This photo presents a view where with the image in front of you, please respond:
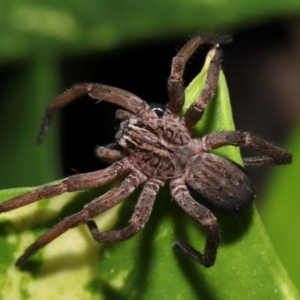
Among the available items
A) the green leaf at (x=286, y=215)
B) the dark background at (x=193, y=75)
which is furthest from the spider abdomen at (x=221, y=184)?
the dark background at (x=193, y=75)

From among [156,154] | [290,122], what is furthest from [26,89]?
[290,122]

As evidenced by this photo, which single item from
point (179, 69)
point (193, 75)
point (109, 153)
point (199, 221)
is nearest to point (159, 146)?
point (109, 153)

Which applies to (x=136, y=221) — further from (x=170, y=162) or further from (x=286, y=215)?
(x=286, y=215)

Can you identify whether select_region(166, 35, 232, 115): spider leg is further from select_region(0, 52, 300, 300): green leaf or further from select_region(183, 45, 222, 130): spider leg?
select_region(0, 52, 300, 300): green leaf

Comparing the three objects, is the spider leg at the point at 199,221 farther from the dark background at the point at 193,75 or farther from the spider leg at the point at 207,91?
the dark background at the point at 193,75

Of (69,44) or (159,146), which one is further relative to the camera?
(69,44)

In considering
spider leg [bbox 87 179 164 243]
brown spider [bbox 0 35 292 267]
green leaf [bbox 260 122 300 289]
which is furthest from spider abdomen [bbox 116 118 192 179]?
green leaf [bbox 260 122 300 289]

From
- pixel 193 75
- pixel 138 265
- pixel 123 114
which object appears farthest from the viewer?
pixel 193 75
